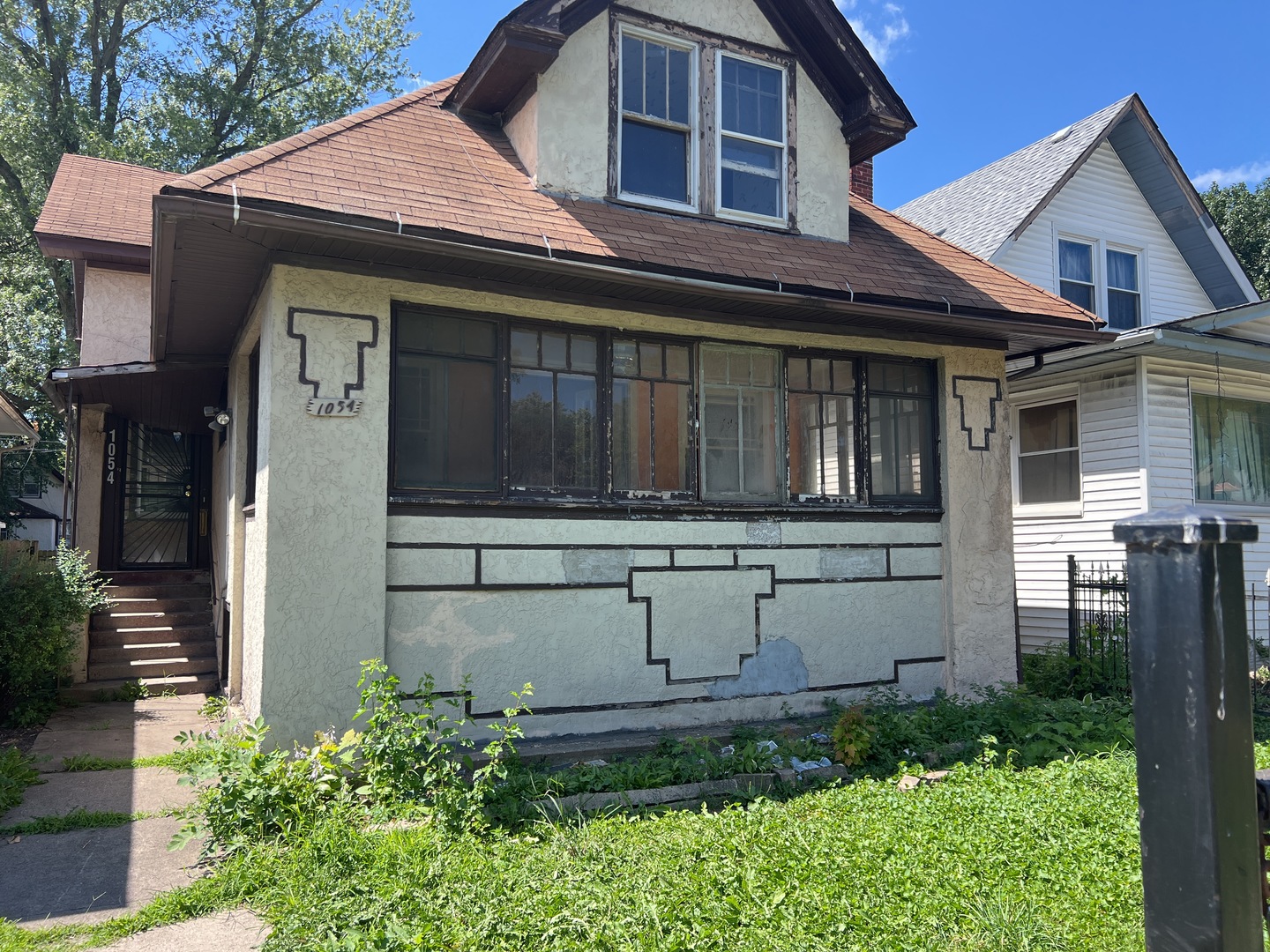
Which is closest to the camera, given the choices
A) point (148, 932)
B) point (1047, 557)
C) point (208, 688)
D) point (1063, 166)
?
point (148, 932)

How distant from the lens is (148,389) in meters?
11.0

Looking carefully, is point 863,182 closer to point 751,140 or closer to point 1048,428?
point 1048,428

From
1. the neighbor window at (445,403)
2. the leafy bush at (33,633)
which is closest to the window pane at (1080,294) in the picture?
the neighbor window at (445,403)

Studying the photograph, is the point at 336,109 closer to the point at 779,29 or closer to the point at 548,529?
the point at 779,29

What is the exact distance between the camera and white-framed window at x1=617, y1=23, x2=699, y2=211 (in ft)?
26.3

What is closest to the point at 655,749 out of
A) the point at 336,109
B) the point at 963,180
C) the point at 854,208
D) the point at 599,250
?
the point at 599,250

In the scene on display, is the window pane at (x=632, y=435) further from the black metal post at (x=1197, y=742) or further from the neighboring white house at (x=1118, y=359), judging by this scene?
the black metal post at (x=1197, y=742)

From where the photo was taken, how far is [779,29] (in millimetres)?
8766

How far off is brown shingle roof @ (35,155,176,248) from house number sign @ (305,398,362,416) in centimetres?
588

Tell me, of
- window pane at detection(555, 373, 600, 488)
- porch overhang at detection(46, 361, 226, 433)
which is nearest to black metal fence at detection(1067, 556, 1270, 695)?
window pane at detection(555, 373, 600, 488)

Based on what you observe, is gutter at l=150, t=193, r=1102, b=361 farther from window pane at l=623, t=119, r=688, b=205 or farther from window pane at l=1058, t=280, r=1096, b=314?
window pane at l=1058, t=280, r=1096, b=314

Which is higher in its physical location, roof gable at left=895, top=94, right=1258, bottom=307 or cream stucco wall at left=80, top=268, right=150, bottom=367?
roof gable at left=895, top=94, right=1258, bottom=307

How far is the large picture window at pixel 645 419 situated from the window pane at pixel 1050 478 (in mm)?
4702

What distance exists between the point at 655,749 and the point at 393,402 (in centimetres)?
331
